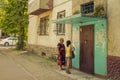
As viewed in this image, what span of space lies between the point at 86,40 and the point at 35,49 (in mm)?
11878

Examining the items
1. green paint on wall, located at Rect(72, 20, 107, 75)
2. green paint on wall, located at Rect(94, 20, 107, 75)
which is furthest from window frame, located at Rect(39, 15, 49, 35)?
green paint on wall, located at Rect(94, 20, 107, 75)

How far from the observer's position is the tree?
2944 cm

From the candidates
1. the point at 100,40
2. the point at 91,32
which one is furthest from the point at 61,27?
the point at 100,40

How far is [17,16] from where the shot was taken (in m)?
29.2

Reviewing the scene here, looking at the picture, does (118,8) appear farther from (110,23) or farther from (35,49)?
(35,49)

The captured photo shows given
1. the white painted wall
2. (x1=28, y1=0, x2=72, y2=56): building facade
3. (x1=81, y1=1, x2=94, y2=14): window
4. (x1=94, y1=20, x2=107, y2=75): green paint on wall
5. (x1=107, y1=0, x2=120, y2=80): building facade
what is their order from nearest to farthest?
(x1=107, y1=0, x2=120, y2=80): building facade → (x1=94, y1=20, x2=107, y2=75): green paint on wall → (x1=81, y1=1, x2=94, y2=14): window → the white painted wall → (x1=28, y1=0, x2=72, y2=56): building facade

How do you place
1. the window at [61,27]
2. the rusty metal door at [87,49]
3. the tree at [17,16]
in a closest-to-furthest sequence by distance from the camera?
the rusty metal door at [87,49], the window at [61,27], the tree at [17,16]

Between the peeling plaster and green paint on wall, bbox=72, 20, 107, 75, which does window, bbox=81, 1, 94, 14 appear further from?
the peeling plaster

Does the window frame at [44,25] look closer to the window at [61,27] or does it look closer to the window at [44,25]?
the window at [44,25]

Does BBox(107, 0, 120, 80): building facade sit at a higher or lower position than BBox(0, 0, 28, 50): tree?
lower

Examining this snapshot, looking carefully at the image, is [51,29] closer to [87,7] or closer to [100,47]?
[87,7]

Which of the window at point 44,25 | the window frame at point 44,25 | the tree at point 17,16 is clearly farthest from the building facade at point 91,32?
the tree at point 17,16

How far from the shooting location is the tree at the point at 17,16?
29.4 m

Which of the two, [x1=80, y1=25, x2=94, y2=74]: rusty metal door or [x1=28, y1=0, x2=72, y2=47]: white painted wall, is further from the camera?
[x1=28, y1=0, x2=72, y2=47]: white painted wall
